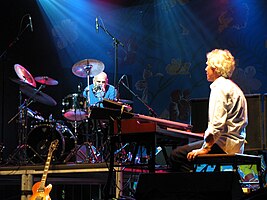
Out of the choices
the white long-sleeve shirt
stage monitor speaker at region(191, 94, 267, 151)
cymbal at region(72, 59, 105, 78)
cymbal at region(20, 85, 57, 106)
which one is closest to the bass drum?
cymbal at region(20, 85, 57, 106)

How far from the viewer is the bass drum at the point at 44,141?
791cm

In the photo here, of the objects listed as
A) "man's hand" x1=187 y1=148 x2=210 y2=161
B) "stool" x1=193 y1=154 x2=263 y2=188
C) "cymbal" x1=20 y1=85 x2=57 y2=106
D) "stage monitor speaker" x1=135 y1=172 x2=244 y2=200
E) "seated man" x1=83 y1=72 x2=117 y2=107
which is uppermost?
"seated man" x1=83 y1=72 x2=117 y2=107

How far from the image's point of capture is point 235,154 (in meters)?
4.17

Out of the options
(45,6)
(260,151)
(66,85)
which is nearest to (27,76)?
(66,85)

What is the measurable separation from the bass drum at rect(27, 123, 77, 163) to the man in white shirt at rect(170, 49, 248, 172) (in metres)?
3.43

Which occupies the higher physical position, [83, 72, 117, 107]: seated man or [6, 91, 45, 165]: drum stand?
[83, 72, 117, 107]: seated man

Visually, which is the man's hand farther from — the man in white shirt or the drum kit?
the drum kit

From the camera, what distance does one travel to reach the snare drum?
316 inches

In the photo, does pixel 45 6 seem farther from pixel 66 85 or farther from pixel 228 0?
pixel 228 0

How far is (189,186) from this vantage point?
11.5 feet

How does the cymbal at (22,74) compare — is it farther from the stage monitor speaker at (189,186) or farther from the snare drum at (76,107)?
the stage monitor speaker at (189,186)

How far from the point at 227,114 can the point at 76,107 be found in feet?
12.9

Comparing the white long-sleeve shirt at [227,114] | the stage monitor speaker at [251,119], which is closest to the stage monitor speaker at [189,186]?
the white long-sleeve shirt at [227,114]

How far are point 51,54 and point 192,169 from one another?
20.1 feet
